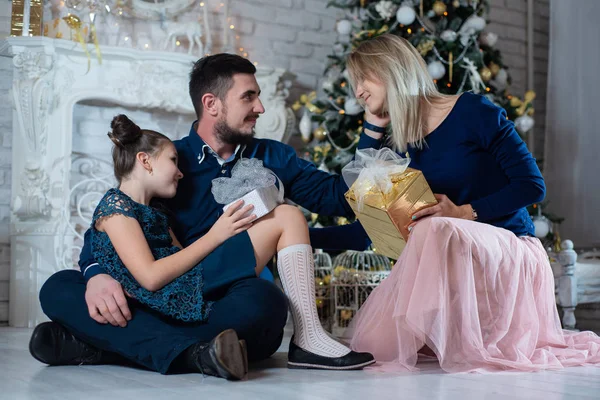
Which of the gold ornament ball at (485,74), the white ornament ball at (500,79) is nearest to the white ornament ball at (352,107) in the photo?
the gold ornament ball at (485,74)

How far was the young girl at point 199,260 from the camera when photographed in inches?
75.2

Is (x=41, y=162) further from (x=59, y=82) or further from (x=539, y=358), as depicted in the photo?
(x=539, y=358)

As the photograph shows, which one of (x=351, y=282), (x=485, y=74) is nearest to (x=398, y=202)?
(x=351, y=282)

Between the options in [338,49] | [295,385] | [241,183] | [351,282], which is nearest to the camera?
[295,385]

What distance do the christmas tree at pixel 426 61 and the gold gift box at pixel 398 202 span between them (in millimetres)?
1832

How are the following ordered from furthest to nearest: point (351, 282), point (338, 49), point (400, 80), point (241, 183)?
point (338, 49), point (351, 282), point (400, 80), point (241, 183)

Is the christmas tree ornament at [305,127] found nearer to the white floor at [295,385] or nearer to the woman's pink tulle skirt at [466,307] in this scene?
the woman's pink tulle skirt at [466,307]

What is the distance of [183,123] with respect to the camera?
168 inches

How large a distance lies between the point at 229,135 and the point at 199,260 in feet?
1.51

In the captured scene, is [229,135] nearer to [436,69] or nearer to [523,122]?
[436,69]

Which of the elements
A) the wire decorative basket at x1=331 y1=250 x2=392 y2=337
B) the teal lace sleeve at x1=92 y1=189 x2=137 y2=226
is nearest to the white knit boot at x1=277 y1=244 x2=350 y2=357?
the teal lace sleeve at x1=92 y1=189 x2=137 y2=226

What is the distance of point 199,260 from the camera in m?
1.94

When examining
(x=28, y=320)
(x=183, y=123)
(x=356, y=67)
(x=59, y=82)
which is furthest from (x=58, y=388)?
(x=183, y=123)

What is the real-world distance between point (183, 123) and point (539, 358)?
2.77 meters
